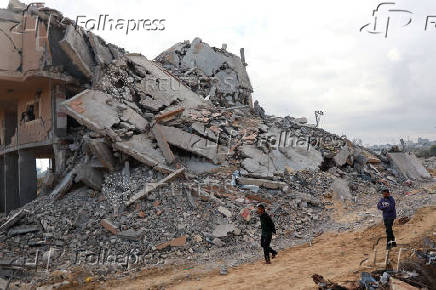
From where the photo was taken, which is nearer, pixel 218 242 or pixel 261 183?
pixel 218 242

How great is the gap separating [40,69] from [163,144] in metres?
5.47

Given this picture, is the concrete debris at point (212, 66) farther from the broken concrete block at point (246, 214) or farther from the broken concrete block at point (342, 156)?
the broken concrete block at point (246, 214)

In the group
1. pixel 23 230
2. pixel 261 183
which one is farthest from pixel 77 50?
pixel 261 183

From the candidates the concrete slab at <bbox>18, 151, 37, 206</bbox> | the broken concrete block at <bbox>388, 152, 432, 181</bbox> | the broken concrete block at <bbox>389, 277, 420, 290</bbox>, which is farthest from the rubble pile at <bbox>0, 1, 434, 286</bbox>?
the broken concrete block at <bbox>389, 277, 420, 290</bbox>

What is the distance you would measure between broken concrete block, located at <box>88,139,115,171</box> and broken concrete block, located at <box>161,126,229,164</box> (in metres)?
1.73

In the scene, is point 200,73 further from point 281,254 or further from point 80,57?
point 281,254

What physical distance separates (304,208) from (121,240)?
495 cm

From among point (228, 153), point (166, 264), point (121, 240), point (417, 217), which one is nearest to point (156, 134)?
point (228, 153)

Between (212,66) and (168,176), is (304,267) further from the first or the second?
(212,66)

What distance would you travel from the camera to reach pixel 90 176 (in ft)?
31.5

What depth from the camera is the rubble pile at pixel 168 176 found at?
764cm

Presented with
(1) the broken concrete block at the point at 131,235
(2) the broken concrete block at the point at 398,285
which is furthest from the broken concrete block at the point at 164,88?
(2) the broken concrete block at the point at 398,285

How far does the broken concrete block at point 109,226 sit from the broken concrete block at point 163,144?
7.87ft

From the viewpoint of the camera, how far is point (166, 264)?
6.75 meters
